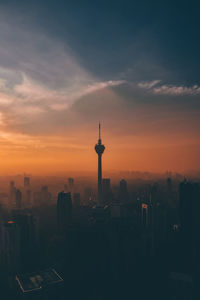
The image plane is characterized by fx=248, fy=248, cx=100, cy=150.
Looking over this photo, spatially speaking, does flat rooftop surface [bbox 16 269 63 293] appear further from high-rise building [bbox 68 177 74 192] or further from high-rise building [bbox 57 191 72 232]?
high-rise building [bbox 68 177 74 192]

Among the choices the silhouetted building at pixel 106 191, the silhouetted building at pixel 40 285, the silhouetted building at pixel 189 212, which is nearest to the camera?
the silhouetted building at pixel 40 285

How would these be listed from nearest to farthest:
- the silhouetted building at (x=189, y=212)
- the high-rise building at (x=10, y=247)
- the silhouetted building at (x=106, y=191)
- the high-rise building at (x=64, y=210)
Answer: the high-rise building at (x=10, y=247)
the silhouetted building at (x=189, y=212)
the high-rise building at (x=64, y=210)
the silhouetted building at (x=106, y=191)

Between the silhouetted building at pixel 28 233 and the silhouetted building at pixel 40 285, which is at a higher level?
the silhouetted building at pixel 28 233

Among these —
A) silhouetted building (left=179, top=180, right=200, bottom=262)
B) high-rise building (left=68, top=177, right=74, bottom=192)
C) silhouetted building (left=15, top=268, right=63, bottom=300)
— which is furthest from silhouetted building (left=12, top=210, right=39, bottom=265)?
high-rise building (left=68, top=177, right=74, bottom=192)

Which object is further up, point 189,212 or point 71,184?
point 71,184

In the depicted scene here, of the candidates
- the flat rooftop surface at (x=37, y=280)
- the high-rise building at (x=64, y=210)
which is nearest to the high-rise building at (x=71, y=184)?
the high-rise building at (x=64, y=210)

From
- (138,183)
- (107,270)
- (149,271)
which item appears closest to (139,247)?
(149,271)

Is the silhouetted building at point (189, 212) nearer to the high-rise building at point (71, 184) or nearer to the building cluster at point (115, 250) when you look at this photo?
the building cluster at point (115, 250)

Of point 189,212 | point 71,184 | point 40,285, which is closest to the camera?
point 40,285

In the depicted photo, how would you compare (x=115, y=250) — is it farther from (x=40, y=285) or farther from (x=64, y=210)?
(x=64, y=210)

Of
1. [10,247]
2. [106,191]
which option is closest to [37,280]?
[10,247]

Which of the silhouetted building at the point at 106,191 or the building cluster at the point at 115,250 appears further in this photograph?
the silhouetted building at the point at 106,191
